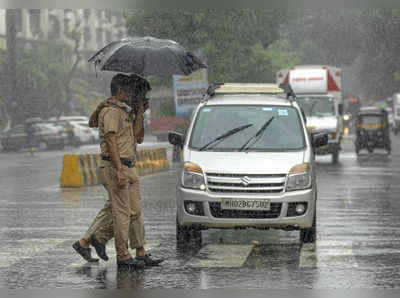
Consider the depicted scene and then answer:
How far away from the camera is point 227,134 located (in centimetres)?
1216

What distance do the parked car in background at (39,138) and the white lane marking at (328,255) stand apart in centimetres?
4081

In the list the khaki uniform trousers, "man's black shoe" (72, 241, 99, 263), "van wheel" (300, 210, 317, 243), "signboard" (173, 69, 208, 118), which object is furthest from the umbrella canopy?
"signboard" (173, 69, 208, 118)

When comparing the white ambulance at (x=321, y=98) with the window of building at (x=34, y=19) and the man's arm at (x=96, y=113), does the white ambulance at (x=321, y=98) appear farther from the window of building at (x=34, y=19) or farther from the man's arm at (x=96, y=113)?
the window of building at (x=34, y=19)

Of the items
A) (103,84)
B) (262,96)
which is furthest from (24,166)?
(103,84)

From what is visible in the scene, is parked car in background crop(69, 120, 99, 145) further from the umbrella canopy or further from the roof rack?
the umbrella canopy

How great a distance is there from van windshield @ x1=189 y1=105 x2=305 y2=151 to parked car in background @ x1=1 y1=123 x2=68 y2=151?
39959 mm

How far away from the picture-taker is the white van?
11164 millimetres

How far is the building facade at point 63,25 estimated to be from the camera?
8094 centimetres

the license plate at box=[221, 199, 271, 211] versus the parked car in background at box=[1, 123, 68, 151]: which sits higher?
the license plate at box=[221, 199, 271, 211]

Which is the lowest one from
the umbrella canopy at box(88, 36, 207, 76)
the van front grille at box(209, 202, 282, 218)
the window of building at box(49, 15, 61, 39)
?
the van front grille at box(209, 202, 282, 218)

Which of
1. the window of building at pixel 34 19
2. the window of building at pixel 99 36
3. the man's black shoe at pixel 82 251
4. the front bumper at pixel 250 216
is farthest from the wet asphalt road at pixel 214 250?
the window of building at pixel 99 36

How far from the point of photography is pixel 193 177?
1136 cm

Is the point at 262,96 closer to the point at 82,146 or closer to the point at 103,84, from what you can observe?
the point at 82,146

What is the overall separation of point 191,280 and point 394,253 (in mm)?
2836
